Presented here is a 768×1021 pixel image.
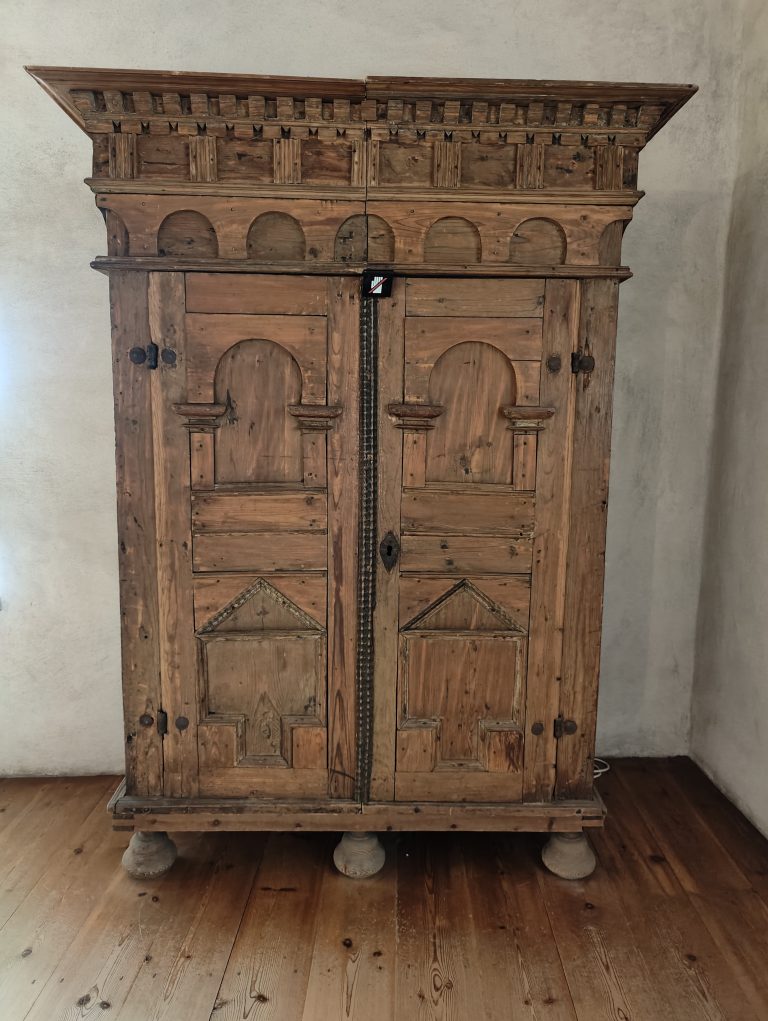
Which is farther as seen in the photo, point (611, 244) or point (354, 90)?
point (611, 244)

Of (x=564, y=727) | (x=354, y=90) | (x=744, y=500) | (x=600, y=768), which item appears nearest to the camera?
(x=354, y=90)

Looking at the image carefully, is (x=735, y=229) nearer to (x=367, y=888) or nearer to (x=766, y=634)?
(x=766, y=634)

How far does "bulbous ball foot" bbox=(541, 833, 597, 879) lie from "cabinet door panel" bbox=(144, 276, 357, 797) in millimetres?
723

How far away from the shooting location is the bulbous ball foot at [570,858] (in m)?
2.29

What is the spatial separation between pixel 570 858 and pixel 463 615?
2.93 feet

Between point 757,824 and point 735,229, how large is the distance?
2.28 meters

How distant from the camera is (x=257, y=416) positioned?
83.4 inches

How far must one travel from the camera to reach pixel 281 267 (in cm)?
204

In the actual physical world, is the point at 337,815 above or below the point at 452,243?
below

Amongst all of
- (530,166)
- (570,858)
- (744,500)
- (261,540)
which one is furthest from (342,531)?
(744,500)

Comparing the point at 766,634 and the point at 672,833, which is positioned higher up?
the point at 766,634

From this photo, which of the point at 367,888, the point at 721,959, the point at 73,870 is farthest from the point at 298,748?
the point at 721,959

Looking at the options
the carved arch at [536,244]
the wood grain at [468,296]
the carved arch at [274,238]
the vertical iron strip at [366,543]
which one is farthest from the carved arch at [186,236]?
the carved arch at [536,244]

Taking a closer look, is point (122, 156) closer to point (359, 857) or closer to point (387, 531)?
point (387, 531)
